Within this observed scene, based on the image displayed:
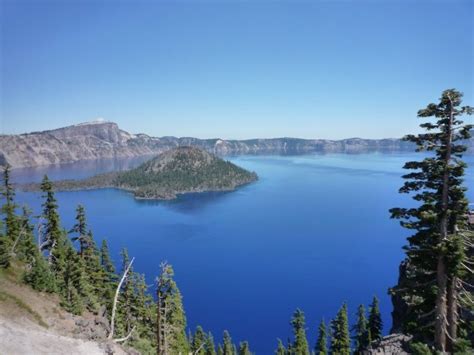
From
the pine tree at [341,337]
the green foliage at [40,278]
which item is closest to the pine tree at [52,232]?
the green foliage at [40,278]

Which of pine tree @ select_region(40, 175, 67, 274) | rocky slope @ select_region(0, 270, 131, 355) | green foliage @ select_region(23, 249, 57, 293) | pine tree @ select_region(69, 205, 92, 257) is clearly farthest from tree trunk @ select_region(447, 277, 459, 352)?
pine tree @ select_region(40, 175, 67, 274)

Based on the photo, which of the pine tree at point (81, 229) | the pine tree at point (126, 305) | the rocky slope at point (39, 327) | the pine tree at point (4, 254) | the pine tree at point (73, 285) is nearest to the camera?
the rocky slope at point (39, 327)

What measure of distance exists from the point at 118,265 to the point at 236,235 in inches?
2372

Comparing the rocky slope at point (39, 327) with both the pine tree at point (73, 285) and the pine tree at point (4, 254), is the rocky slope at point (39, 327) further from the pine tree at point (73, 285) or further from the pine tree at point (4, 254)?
the pine tree at point (73, 285)

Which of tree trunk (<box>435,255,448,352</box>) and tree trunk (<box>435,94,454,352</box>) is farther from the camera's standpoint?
tree trunk (<box>435,255,448,352</box>)

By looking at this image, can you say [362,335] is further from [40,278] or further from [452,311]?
[40,278]

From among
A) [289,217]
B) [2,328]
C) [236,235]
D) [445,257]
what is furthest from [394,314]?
[289,217]

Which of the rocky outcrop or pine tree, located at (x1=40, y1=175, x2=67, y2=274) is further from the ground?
pine tree, located at (x1=40, y1=175, x2=67, y2=274)

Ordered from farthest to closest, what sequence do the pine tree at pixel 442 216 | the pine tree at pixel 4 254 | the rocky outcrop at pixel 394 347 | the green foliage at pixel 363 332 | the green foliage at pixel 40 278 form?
the green foliage at pixel 363 332, the green foliage at pixel 40 278, the pine tree at pixel 4 254, the rocky outcrop at pixel 394 347, the pine tree at pixel 442 216

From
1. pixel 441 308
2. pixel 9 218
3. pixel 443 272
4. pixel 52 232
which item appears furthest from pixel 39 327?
pixel 443 272

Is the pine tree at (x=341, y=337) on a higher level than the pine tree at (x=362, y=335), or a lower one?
higher

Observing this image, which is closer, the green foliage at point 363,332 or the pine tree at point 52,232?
the pine tree at point 52,232

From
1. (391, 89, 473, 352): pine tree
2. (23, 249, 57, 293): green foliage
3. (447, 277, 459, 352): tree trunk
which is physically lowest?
(23, 249, 57, 293): green foliage

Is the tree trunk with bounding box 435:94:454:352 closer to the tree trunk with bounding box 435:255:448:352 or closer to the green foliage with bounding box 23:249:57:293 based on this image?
the tree trunk with bounding box 435:255:448:352
